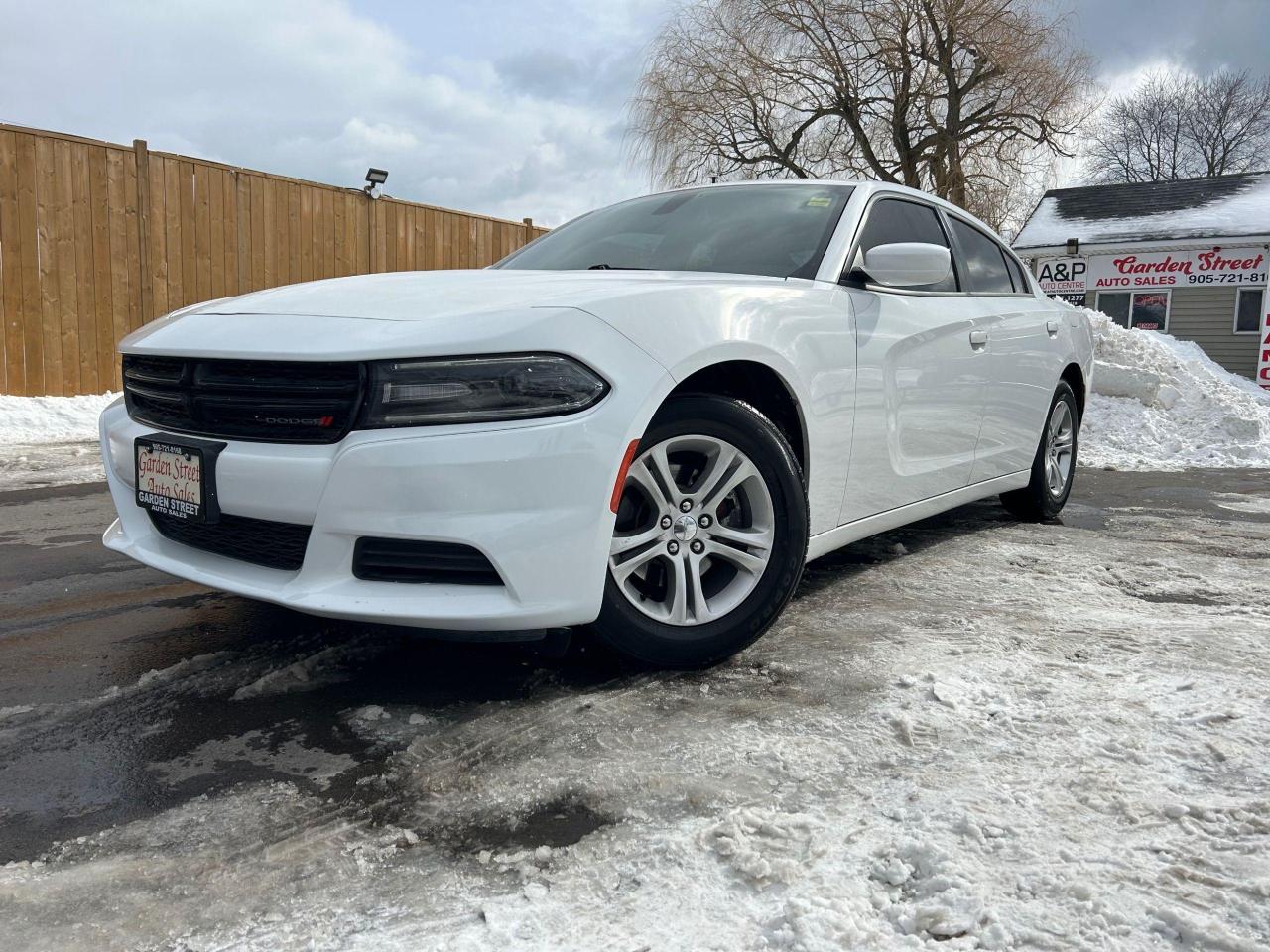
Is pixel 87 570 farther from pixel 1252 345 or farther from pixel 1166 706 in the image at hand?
pixel 1252 345

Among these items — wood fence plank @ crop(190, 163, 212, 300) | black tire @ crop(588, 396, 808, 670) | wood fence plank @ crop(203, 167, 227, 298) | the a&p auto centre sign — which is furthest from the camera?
the a&p auto centre sign

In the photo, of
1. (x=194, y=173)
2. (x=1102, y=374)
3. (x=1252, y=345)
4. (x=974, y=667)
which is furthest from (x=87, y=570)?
(x=1252, y=345)

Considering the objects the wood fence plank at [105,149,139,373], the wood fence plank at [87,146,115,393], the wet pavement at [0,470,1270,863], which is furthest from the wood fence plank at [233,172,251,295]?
the wet pavement at [0,470,1270,863]

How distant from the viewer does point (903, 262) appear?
3320mm

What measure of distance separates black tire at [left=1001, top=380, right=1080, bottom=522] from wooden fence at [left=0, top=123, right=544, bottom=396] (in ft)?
27.6

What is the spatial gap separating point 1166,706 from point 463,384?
73.1 inches

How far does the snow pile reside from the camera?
8.82m

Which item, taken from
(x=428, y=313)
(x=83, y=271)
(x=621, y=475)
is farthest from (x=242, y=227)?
(x=621, y=475)

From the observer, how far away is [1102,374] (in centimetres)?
1116

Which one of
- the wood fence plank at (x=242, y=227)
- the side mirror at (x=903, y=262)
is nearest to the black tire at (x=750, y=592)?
the side mirror at (x=903, y=262)

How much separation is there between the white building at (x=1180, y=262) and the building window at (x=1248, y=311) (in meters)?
0.02

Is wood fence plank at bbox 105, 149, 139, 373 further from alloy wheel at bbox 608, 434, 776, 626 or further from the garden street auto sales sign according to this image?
the garden street auto sales sign

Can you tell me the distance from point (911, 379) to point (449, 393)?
190cm

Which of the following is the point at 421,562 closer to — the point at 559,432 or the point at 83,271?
the point at 559,432
